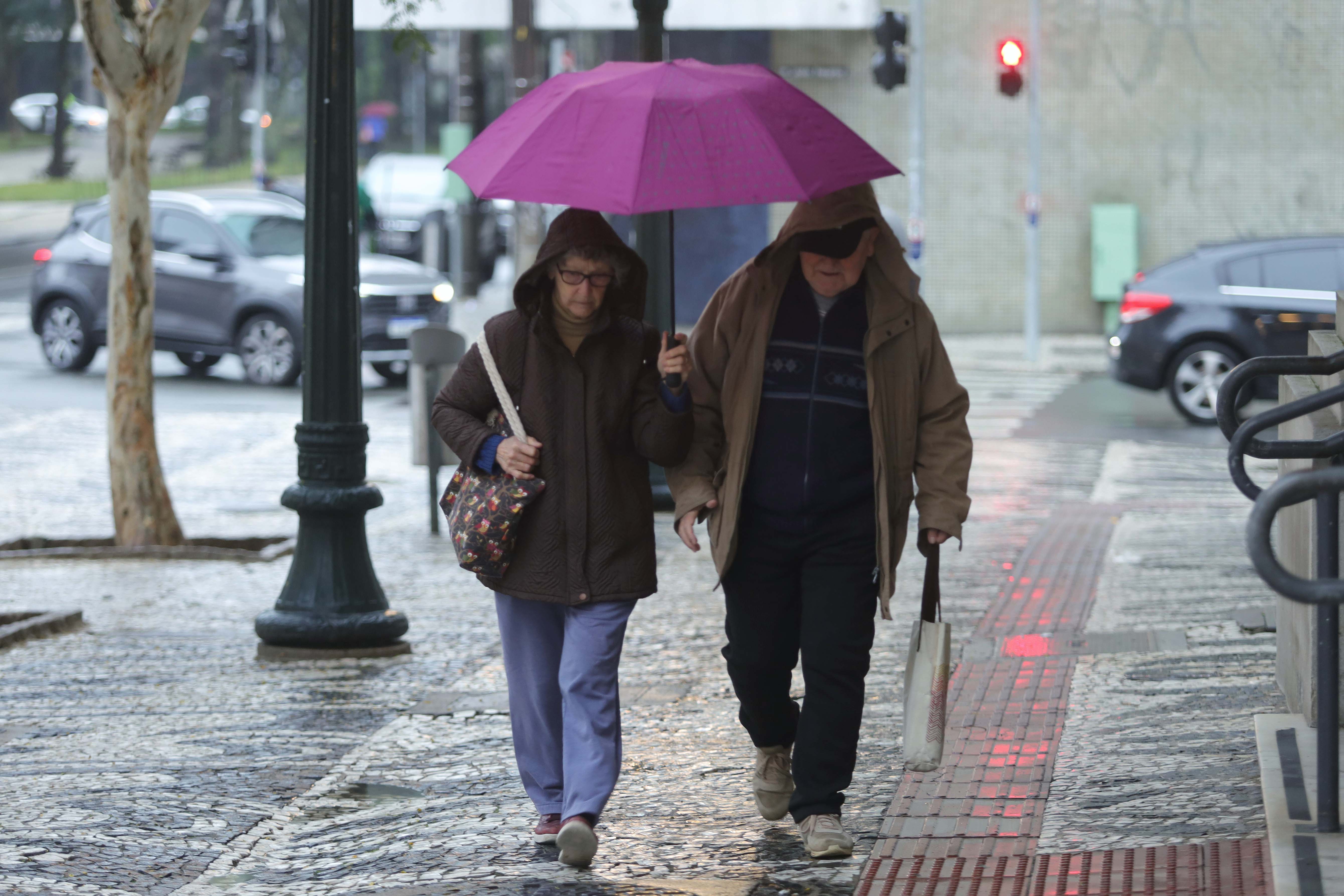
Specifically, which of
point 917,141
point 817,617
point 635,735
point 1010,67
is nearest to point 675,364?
point 817,617

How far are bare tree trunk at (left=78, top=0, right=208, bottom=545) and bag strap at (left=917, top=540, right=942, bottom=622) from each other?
616cm

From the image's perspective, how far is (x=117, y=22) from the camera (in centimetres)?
973

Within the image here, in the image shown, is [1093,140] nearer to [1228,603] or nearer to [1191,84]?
[1191,84]

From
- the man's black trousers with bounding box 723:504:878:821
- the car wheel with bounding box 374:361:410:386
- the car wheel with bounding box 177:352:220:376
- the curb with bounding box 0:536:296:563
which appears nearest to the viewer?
the man's black trousers with bounding box 723:504:878:821

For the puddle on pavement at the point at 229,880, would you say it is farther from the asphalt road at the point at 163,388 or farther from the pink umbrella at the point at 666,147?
the asphalt road at the point at 163,388

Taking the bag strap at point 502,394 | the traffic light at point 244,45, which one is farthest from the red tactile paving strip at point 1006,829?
the traffic light at point 244,45

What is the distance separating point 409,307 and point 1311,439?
15010 millimetres

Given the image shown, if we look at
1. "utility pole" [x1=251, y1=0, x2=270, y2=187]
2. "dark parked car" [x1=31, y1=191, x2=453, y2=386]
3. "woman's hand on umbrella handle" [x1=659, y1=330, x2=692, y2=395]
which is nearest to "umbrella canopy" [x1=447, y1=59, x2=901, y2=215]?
"woman's hand on umbrella handle" [x1=659, y1=330, x2=692, y2=395]

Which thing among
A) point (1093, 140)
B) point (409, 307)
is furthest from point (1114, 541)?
point (1093, 140)

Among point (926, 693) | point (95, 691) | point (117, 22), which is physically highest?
point (117, 22)

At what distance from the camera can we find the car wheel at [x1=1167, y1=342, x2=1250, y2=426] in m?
16.7

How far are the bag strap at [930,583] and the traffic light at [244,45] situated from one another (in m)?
27.6

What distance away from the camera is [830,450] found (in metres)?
4.82

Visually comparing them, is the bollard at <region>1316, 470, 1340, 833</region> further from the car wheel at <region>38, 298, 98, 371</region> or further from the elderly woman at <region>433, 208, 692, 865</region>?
the car wheel at <region>38, 298, 98, 371</region>
